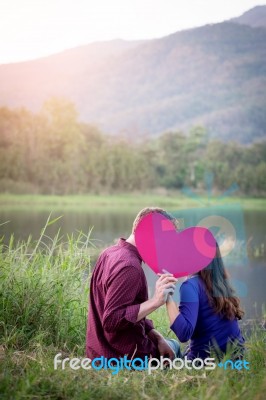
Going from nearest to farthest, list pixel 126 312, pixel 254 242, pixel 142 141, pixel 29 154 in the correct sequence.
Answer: pixel 126 312
pixel 254 242
pixel 29 154
pixel 142 141

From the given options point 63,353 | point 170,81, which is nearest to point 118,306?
point 63,353

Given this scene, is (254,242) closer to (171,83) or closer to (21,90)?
(21,90)

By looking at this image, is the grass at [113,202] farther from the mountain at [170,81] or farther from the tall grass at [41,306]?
the tall grass at [41,306]

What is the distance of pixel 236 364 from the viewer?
2547mm

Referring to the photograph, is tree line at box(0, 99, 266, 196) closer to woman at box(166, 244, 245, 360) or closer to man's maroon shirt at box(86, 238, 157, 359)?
man's maroon shirt at box(86, 238, 157, 359)

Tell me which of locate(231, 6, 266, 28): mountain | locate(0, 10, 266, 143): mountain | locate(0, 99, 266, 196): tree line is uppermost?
locate(231, 6, 266, 28): mountain

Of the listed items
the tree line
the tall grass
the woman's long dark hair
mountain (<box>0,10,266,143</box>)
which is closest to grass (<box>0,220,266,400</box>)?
the tall grass

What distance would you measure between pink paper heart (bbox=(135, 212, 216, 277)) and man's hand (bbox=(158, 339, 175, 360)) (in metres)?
0.40

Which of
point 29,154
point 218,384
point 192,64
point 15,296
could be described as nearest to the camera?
point 218,384

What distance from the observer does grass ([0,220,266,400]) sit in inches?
82.7

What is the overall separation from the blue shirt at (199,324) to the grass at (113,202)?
2083 centimetres

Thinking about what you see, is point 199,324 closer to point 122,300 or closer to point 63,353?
point 122,300

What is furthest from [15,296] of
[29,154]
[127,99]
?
[127,99]

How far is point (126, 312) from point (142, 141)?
1274 inches
